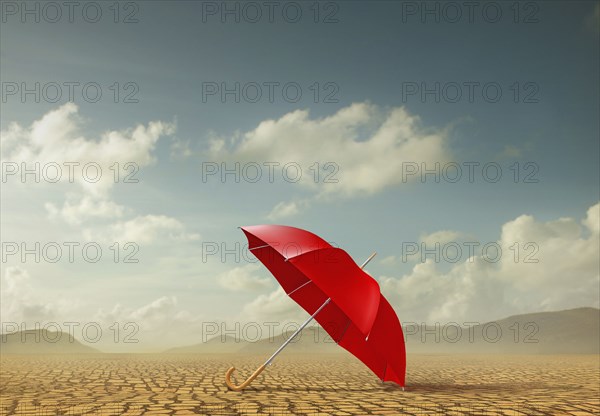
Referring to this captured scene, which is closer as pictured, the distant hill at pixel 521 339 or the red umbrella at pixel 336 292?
the red umbrella at pixel 336 292

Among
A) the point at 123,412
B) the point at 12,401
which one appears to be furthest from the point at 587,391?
the point at 12,401

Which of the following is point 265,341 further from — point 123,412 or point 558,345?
point 123,412

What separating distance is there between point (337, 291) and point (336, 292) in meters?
0.03

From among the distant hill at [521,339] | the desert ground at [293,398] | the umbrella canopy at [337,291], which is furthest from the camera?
the distant hill at [521,339]

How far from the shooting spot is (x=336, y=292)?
23.2 feet

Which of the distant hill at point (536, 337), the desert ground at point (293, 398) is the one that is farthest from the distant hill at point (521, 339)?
the desert ground at point (293, 398)

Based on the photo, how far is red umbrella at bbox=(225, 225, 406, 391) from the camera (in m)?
7.07

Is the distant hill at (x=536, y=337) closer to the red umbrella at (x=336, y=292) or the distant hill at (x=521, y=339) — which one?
the distant hill at (x=521, y=339)

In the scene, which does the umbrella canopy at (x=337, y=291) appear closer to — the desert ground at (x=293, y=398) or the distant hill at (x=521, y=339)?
the desert ground at (x=293, y=398)

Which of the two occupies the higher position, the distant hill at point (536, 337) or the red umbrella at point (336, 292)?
the red umbrella at point (336, 292)

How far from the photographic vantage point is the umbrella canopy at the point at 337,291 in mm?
7066

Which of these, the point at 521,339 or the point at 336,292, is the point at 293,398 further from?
the point at 521,339

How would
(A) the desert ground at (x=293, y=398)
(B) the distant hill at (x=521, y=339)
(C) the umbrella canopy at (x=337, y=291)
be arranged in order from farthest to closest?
(B) the distant hill at (x=521, y=339), (A) the desert ground at (x=293, y=398), (C) the umbrella canopy at (x=337, y=291)

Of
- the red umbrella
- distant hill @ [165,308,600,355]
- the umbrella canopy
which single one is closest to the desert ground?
the red umbrella
